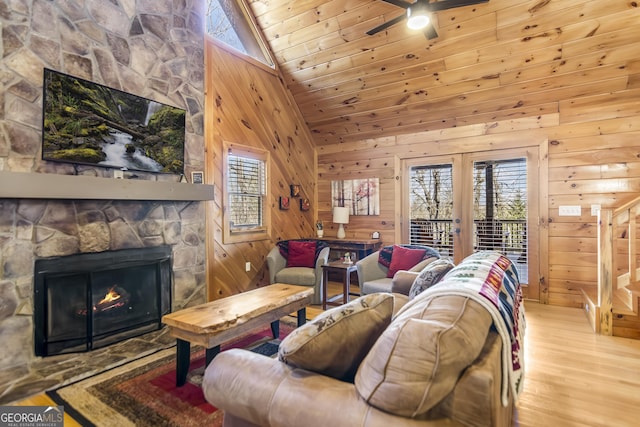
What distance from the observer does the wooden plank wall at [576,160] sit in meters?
3.84

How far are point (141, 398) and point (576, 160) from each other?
5077 millimetres

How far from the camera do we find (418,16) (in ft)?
9.06

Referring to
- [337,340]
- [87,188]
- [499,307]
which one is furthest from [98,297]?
[499,307]

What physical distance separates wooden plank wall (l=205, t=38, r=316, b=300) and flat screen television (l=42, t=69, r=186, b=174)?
1.87 feet

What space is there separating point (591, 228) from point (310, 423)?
4.48 m

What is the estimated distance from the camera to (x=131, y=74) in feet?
10.9

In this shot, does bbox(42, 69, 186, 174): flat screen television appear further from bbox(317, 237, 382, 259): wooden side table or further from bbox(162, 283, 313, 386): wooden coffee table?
bbox(317, 237, 382, 259): wooden side table

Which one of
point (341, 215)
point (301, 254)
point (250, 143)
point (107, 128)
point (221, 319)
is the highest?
point (250, 143)

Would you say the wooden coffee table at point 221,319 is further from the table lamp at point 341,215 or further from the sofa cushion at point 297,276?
the table lamp at point 341,215

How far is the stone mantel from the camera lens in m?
2.42

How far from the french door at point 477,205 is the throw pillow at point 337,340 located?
12.7 feet

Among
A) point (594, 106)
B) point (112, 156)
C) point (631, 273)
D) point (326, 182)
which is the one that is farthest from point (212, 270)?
point (594, 106)

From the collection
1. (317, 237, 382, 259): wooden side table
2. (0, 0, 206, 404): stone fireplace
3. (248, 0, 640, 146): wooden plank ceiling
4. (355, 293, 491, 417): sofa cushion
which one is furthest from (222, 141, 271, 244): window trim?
(355, 293, 491, 417): sofa cushion

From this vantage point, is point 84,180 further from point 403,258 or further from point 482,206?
point 482,206
